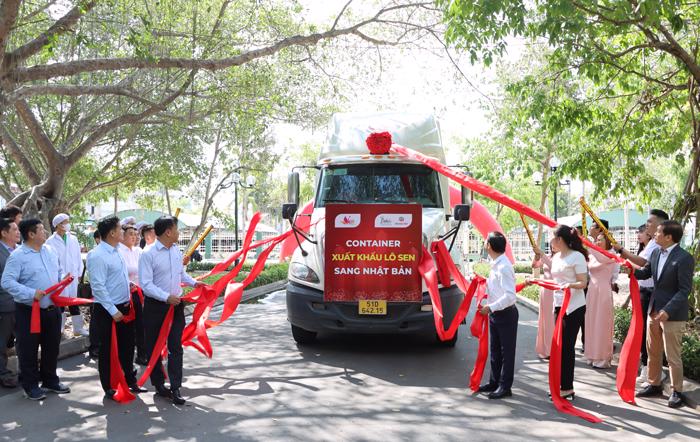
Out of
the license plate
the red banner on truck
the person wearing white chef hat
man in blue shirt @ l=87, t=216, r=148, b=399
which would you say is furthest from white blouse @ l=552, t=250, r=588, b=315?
the person wearing white chef hat

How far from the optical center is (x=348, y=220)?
8.08 meters

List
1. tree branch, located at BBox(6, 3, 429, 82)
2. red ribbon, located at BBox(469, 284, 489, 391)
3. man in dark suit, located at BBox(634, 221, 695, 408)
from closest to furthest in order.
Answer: man in dark suit, located at BBox(634, 221, 695, 408) < red ribbon, located at BBox(469, 284, 489, 391) < tree branch, located at BBox(6, 3, 429, 82)

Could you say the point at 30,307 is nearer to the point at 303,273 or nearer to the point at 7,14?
the point at 303,273

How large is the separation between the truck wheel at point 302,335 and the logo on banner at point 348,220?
6.02 ft

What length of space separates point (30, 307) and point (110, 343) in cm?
92

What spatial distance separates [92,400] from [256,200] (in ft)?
191

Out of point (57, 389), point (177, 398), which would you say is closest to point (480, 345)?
point (177, 398)

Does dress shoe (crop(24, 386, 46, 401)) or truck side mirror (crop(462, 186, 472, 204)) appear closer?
dress shoe (crop(24, 386, 46, 401))

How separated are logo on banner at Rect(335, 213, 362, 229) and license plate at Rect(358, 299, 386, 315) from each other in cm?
100

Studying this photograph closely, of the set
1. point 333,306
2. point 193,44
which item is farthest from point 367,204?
point 193,44

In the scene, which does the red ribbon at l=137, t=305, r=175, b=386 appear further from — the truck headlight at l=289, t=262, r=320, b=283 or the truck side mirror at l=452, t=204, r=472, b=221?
the truck side mirror at l=452, t=204, r=472, b=221

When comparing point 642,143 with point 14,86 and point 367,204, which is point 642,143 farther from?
point 14,86

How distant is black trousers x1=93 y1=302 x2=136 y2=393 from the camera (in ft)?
20.4

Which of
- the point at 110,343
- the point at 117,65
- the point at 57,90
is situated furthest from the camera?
the point at 57,90
